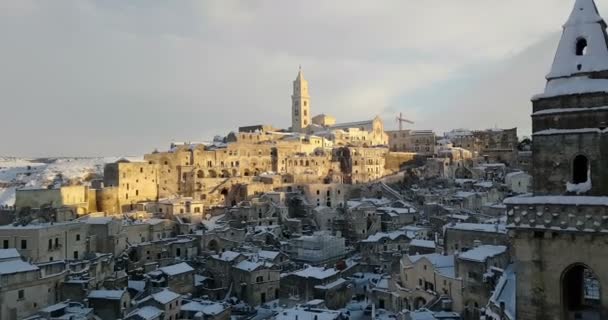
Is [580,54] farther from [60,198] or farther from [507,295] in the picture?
[60,198]

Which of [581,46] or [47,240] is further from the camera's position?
[47,240]

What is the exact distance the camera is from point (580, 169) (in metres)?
11.1

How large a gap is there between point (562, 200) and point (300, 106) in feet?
327

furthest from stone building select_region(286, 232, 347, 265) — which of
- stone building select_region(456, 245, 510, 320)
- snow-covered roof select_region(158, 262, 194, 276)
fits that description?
stone building select_region(456, 245, 510, 320)

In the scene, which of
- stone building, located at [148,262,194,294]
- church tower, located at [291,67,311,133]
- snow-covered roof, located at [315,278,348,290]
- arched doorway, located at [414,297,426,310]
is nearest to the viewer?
arched doorway, located at [414,297,426,310]

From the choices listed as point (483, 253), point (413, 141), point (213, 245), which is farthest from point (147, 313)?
point (413, 141)

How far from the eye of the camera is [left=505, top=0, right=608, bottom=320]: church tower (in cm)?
1048

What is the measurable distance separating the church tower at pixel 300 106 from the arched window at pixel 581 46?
97.2 meters

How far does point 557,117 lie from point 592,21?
2429mm

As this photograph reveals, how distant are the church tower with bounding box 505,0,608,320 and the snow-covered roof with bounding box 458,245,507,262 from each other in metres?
16.9

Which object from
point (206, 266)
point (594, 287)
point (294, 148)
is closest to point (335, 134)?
point (294, 148)

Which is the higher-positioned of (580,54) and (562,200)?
(580,54)

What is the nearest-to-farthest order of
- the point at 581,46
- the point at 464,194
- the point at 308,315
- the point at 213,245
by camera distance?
the point at 581,46, the point at 308,315, the point at 213,245, the point at 464,194

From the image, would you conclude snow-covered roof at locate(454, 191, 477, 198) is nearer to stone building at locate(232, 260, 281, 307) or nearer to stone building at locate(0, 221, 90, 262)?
stone building at locate(232, 260, 281, 307)
